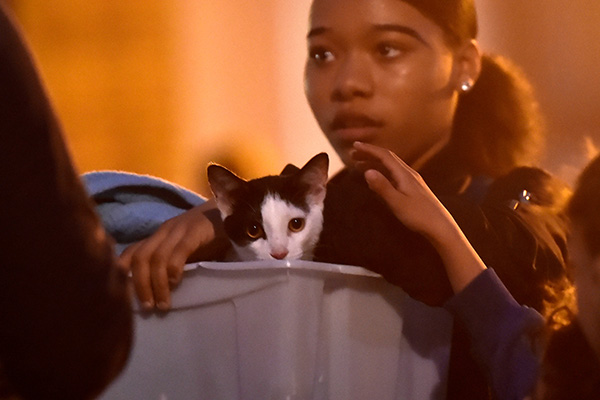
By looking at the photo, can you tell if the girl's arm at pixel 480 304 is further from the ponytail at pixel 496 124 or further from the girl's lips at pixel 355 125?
the ponytail at pixel 496 124

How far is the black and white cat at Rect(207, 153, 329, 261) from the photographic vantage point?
80 centimetres

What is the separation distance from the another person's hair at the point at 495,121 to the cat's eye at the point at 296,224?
264 millimetres

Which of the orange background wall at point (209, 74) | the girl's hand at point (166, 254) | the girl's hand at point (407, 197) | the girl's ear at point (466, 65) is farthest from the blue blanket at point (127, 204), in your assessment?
the orange background wall at point (209, 74)

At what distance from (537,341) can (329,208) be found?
0.86 ft

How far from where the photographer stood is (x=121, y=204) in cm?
79

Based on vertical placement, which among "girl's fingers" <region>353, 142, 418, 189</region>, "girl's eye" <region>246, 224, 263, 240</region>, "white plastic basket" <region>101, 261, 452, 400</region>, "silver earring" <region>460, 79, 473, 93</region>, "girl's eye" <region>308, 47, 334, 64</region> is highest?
"girl's eye" <region>308, 47, 334, 64</region>

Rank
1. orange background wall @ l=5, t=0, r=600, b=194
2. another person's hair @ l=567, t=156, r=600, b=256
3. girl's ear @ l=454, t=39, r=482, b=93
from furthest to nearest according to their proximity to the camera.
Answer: orange background wall @ l=5, t=0, r=600, b=194 < girl's ear @ l=454, t=39, r=482, b=93 < another person's hair @ l=567, t=156, r=600, b=256

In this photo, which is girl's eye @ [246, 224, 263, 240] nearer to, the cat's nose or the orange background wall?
the cat's nose

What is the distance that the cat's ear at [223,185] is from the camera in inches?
32.7

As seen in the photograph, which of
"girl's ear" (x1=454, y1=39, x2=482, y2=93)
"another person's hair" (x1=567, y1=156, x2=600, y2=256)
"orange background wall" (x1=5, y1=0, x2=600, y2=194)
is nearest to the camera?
"another person's hair" (x1=567, y1=156, x2=600, y2=256)

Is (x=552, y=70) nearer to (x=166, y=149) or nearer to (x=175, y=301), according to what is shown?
(x=166, y=149)

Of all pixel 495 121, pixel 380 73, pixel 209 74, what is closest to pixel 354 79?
pixel 380 73

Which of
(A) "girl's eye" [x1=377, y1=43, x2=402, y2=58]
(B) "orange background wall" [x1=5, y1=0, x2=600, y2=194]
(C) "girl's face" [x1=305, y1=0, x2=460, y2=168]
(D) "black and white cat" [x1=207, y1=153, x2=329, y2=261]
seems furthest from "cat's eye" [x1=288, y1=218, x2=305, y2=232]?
(B) "orange background wall" [x1=5, y1=0, x2=600, y2=194]

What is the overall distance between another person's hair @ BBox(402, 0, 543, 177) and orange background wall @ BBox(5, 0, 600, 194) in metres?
0.64
